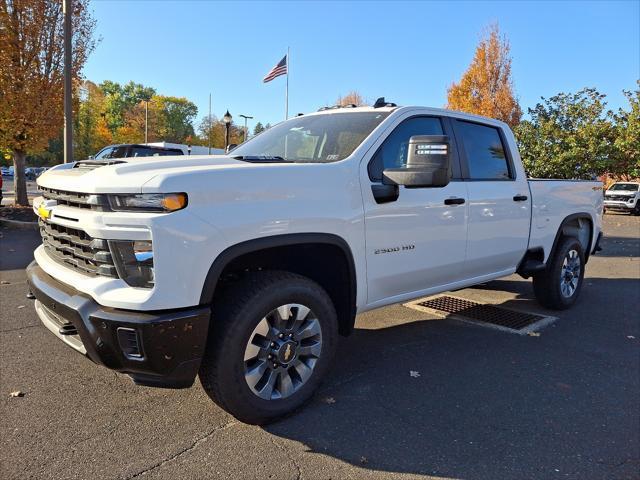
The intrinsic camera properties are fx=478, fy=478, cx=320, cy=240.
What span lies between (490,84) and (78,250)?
1121 inches

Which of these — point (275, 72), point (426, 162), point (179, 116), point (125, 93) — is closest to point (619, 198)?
point (275, 72)

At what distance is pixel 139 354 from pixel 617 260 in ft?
33.5

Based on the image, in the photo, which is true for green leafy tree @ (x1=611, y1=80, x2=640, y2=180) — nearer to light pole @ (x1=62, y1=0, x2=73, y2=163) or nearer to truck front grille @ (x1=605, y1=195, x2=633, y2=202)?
truck front grille @ (x1=605, y1=195, x2=633, y2=202)

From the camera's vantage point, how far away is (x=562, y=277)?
554cm

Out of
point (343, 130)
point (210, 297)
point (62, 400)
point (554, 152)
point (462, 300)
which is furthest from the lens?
point (554, 152)

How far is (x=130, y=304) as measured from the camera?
7.60ft

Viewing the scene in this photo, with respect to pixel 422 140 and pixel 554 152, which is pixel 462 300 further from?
pixel 554 152

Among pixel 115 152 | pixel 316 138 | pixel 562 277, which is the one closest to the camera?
pixel 316 138

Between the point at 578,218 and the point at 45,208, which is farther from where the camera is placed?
the point at 578,218

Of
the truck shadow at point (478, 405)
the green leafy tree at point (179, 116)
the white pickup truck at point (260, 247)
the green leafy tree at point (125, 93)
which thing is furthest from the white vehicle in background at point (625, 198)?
the green leafy tree at point (125, 93)

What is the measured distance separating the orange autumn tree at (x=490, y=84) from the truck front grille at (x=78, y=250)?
1058 inches

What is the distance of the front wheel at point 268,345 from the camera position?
2605 millimetres

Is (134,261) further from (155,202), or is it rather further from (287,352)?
(287,352)

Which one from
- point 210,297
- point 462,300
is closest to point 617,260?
point 462,300
